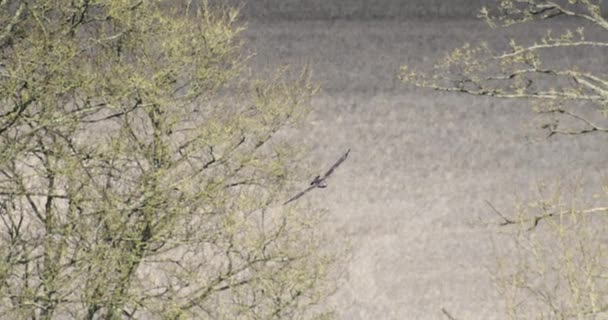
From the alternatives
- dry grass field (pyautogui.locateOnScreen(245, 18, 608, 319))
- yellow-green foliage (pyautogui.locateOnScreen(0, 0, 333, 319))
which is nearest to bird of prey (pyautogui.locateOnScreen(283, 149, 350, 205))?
dry grass field (pyautogui.locateOnScreen(245, 18, 608, 319))

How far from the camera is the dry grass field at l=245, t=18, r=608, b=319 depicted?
1677cm

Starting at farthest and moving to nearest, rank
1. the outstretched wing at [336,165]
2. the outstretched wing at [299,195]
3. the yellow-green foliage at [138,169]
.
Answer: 1. the outstretched wing at [336,165]
2. the outstretched wing at [299,195]
3. the yellow-green foliage at [138,169]

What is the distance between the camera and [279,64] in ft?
49.1

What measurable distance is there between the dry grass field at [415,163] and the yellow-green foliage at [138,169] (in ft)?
12.7

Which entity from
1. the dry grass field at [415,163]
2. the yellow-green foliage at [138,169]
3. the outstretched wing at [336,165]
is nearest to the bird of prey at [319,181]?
the outstretched wing at [336,165]

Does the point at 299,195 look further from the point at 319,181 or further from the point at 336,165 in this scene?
the point at 336,165

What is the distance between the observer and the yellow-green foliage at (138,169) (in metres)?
10.2

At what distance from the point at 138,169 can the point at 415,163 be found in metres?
7.22

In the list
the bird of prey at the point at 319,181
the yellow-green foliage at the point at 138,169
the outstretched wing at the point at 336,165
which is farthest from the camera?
the outstretched wing at the point at 336,165

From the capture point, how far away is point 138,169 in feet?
37.8

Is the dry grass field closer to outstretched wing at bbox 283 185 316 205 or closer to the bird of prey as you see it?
the bird of prey

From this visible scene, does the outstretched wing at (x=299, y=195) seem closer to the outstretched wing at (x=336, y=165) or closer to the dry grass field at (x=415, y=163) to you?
the dry grass field at (x=415, y=163)

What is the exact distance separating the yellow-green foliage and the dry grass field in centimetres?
388

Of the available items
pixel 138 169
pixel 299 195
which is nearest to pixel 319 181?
pixel 299 195
